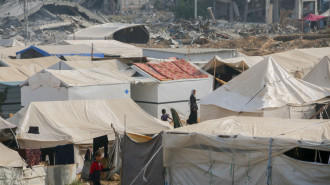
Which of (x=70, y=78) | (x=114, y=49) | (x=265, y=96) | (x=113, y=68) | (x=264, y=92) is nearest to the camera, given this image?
(x=265, y=96)

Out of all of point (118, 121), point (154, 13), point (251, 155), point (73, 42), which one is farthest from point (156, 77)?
point (154, 13)

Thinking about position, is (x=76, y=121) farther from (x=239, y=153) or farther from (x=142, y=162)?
(x=239, y=153)

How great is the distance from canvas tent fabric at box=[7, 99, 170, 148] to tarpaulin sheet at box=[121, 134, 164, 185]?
1.85m

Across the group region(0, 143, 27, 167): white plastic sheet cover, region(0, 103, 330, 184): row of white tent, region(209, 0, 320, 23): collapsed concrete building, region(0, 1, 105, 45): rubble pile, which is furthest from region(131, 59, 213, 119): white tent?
region(209, 0, 320, 23): collapsed concrete building

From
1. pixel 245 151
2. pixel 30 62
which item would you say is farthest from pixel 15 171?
pixel 30 62

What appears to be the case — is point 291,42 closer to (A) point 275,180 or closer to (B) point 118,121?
(B) point 118,121

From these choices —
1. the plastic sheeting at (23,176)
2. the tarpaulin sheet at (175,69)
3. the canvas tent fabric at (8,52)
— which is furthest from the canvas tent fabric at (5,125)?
the canvas tent fabric at (8,52)

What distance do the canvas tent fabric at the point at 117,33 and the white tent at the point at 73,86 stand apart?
17.9 m

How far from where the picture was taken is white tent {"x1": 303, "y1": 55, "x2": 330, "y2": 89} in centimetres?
1791

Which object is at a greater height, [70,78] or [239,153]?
[70,78]

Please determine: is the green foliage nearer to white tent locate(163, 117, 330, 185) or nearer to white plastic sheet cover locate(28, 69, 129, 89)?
white plastic sheet cover locate(28, 69, 129, 89)

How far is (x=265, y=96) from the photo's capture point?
15055 millimetres

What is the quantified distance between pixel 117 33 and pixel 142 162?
26909 millimetres

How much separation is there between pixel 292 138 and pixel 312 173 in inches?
A: 25.2
